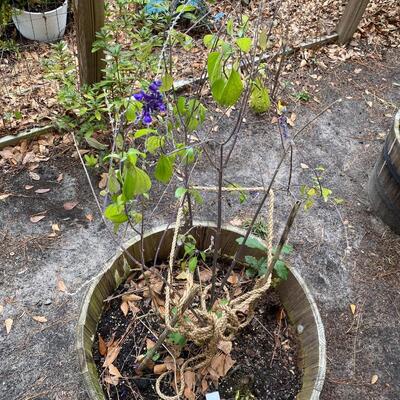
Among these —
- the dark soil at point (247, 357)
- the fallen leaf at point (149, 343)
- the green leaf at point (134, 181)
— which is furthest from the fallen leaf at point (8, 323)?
the green leaf at point (134, 181)

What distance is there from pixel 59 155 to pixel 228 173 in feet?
4.08

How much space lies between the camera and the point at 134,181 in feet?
3.55

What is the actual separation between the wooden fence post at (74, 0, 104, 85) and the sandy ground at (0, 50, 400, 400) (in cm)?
63

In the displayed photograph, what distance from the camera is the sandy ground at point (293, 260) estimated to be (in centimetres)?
234

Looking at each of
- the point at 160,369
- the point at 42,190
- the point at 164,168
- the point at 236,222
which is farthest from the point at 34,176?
the point at 164,168

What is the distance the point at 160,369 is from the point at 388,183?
191cm

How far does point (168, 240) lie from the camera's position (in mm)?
2225

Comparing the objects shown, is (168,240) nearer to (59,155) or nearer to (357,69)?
(59,155)

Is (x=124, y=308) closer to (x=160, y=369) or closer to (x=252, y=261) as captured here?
(x=160, y=369)

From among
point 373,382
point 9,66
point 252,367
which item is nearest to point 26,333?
point 252,367

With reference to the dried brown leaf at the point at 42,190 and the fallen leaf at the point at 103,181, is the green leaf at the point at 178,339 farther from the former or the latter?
the dried brown leaf at the point at 42,190

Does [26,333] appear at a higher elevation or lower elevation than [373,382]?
lower

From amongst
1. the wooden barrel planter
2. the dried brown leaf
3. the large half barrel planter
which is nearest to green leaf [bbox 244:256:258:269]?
the large half barrel planter

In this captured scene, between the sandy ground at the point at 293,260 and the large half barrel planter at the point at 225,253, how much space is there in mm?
464
